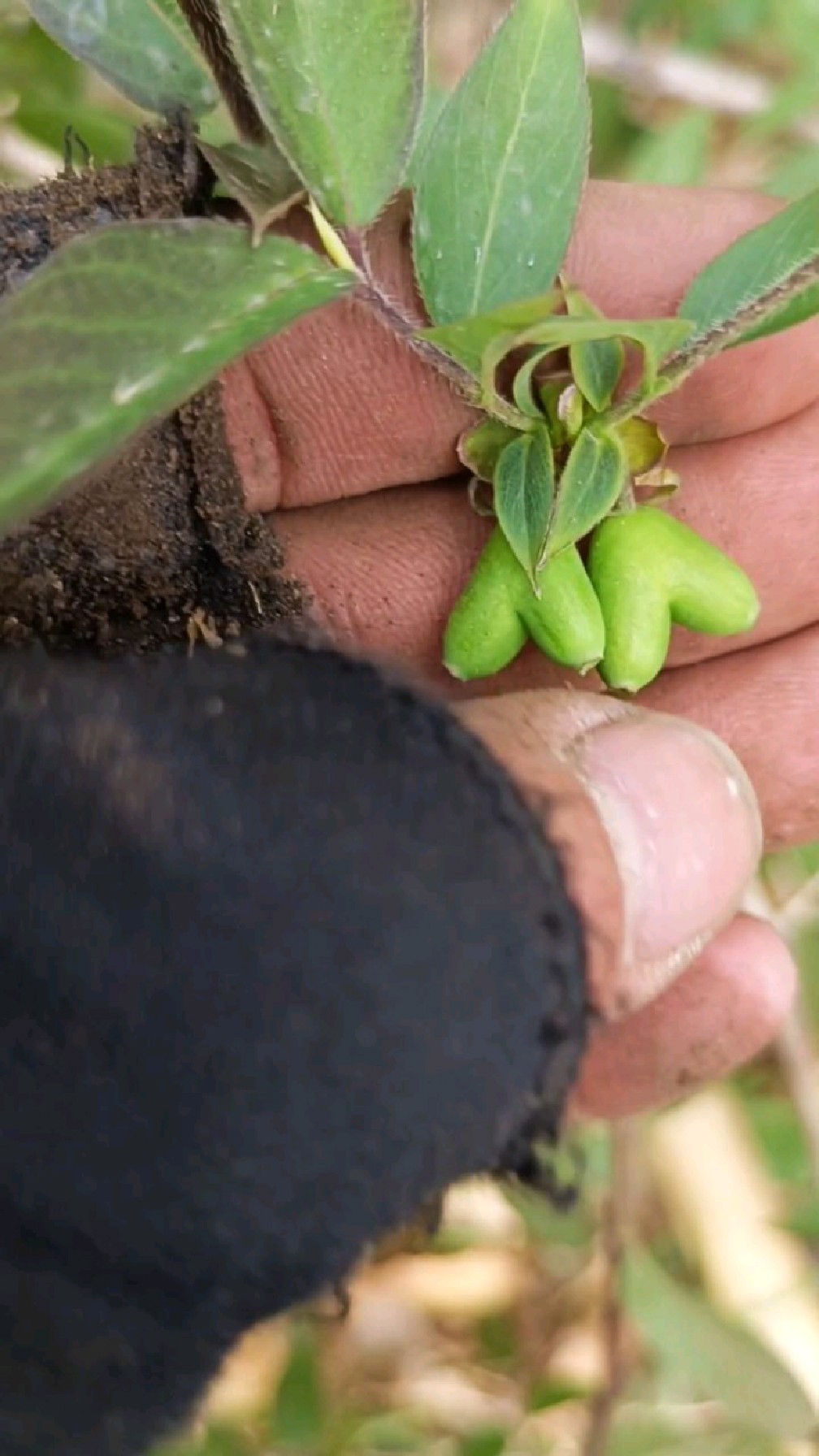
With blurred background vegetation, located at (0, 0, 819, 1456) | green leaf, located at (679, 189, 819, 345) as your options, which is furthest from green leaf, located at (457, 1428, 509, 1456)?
green leaf, located at (679, 189, 819, 345)

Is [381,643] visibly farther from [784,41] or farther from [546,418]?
[784,41]

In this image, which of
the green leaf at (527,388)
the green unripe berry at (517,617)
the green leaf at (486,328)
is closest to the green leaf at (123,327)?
the green leaf at (486,328)

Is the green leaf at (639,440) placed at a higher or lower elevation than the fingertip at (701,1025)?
higher

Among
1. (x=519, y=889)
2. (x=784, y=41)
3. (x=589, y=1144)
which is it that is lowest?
(x=589, y=1144)

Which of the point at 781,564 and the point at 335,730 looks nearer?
the point at 335,730

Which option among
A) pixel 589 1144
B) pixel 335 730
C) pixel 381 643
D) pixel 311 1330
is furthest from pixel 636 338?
pixel 311 1330

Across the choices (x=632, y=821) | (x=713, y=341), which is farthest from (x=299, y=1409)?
(x=713, y=341)

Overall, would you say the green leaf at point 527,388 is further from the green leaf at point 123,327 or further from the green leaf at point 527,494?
the green leaf at point 123,327

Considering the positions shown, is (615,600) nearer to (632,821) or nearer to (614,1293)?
(632,821)
